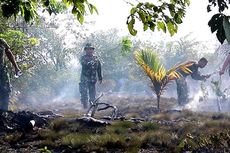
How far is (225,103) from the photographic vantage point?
49.9 feet

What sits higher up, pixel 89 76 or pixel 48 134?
pixel 89 76

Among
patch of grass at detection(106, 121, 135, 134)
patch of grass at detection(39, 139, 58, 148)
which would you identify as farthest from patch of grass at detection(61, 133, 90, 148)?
patch of grass at detection(106, 121, 135, 134)

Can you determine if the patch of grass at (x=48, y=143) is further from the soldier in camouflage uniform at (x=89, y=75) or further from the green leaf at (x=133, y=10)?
the soldier in camouflage uniform at (x=89, y=75)

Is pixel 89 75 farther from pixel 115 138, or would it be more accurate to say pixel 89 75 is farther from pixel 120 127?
pixel 115 138

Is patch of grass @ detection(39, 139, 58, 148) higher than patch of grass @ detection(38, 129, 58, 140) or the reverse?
the reverse

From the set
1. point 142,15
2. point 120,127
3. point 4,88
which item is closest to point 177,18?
point 142,15

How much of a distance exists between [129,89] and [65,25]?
10.7 metres

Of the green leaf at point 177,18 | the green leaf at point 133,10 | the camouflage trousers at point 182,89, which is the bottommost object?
the camouflage trousers at point 182,89

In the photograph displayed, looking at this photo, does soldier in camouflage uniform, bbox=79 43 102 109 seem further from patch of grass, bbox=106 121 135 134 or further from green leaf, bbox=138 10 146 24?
green leaf, bbox=138 10 146 24

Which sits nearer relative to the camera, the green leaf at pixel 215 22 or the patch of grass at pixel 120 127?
the green leaf at pixel 215 22

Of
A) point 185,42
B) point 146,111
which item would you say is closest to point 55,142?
point 146,111

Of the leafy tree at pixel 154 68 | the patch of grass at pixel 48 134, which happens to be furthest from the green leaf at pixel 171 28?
the leafy tree at pixel 154 68

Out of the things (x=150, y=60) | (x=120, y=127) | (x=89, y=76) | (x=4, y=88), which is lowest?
(x=120, y=127)

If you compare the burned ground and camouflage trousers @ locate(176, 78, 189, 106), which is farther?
camouflage trousers @ locate(176, 78, 189, 106)
